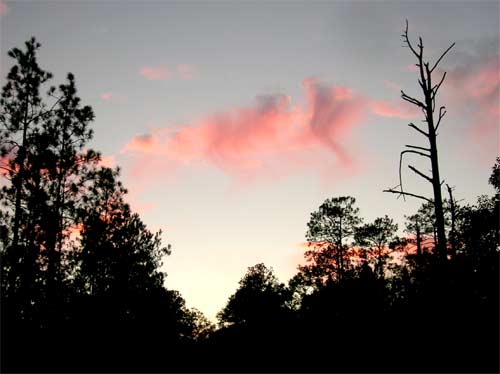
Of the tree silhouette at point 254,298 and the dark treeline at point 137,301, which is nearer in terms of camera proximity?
the dark treeline at point 137,301

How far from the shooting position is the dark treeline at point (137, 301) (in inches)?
435

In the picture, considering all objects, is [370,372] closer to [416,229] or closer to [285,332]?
[285,332]

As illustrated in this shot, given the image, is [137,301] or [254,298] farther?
[254,298]

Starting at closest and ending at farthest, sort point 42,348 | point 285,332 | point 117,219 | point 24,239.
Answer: point 285,332, point 42,348, point 24,239, point 117,219

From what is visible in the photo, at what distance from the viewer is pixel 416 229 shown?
4009 cm

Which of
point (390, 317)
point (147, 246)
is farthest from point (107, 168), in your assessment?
point (390, 317)

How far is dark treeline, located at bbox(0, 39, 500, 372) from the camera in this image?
11.0m

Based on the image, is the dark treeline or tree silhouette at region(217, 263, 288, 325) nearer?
the dark treeline

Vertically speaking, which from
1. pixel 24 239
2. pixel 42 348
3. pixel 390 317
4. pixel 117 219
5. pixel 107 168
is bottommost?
pixel 42 348

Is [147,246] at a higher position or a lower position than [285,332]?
higher

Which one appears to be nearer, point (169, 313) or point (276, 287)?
point (169, 313)

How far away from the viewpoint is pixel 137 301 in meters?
31.7

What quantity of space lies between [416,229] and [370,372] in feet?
107

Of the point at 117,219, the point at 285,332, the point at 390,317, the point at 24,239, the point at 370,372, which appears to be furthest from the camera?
the point at 117,219
